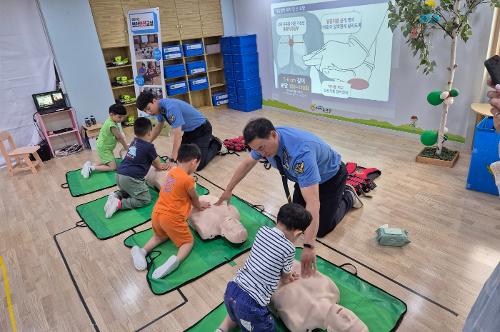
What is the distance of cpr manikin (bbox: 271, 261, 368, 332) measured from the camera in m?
1.69

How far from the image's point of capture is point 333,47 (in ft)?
16.2

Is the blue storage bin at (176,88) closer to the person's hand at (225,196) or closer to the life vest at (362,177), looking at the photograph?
the life vest at (362,177)

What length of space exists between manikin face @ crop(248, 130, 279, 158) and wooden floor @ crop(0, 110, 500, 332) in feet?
3.06

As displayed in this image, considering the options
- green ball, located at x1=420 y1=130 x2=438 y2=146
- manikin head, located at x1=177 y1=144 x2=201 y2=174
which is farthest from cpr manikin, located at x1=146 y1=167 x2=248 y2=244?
green ball, located at x1=420 y1=130 x2=438 y2=146

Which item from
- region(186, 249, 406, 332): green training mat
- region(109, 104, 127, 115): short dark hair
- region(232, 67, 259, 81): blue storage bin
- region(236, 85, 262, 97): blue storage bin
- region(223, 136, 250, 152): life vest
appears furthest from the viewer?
region(236, 85, 262, 97): blue storage bin

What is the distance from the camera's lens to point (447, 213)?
278cm

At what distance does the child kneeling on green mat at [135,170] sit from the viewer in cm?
308

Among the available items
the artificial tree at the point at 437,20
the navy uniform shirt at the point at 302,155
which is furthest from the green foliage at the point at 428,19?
the navy uniform shirt at the point at 302,155

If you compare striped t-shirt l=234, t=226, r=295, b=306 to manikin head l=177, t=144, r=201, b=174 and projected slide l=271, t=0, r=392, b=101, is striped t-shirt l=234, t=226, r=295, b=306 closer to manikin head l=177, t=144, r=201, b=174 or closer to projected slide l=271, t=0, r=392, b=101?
manikin head l=177, t=144, r=201, b=174

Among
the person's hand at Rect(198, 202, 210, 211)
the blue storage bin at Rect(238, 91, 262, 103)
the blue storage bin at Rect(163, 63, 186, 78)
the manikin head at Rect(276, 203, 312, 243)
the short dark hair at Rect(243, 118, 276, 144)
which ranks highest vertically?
the blue storage bin at Rect(163, 63, 186, 78)

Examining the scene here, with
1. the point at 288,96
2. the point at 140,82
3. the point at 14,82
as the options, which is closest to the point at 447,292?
the point at 288,96

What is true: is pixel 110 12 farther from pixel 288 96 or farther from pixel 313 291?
pixel 313 291

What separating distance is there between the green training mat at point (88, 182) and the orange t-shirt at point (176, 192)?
1.71 metres

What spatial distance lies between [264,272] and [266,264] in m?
0.04
